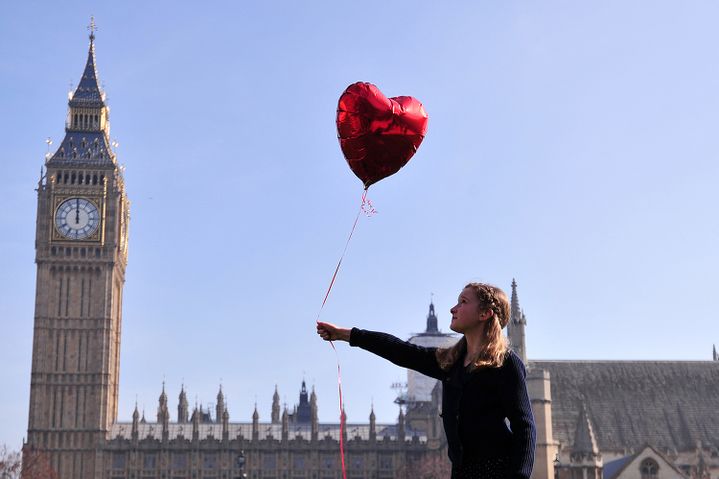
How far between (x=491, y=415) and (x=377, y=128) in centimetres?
291

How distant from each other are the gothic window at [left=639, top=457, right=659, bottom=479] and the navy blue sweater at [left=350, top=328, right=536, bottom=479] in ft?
181

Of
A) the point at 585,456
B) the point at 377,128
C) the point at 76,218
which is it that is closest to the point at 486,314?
the point at 377,128

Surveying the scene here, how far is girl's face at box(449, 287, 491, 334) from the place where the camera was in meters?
5.72

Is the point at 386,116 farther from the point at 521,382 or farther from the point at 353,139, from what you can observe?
the point at 521,382

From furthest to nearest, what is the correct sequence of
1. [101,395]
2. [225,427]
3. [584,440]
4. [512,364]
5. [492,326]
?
1. [225,427]
2. [101,395]
3. [584,440]
4. [492,326]
5. [512,364]

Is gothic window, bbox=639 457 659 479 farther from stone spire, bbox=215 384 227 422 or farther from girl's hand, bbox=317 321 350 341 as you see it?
girl's hand, bbox=317 321 350 341

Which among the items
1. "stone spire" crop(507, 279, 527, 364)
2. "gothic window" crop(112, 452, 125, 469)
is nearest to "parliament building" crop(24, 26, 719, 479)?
"gothic window" crop(112, 452, 125, 469)

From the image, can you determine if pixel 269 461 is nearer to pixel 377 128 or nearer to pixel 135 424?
pixel 135 424

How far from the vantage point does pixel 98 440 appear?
80.2 m

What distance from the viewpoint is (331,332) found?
20.2 feet

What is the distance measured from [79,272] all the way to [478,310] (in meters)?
79.2

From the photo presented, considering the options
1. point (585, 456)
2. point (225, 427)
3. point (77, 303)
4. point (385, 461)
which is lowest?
point (585, 456)

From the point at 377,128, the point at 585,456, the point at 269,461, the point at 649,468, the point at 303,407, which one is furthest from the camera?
the point at 303,407

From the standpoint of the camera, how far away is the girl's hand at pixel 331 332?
6145mm
